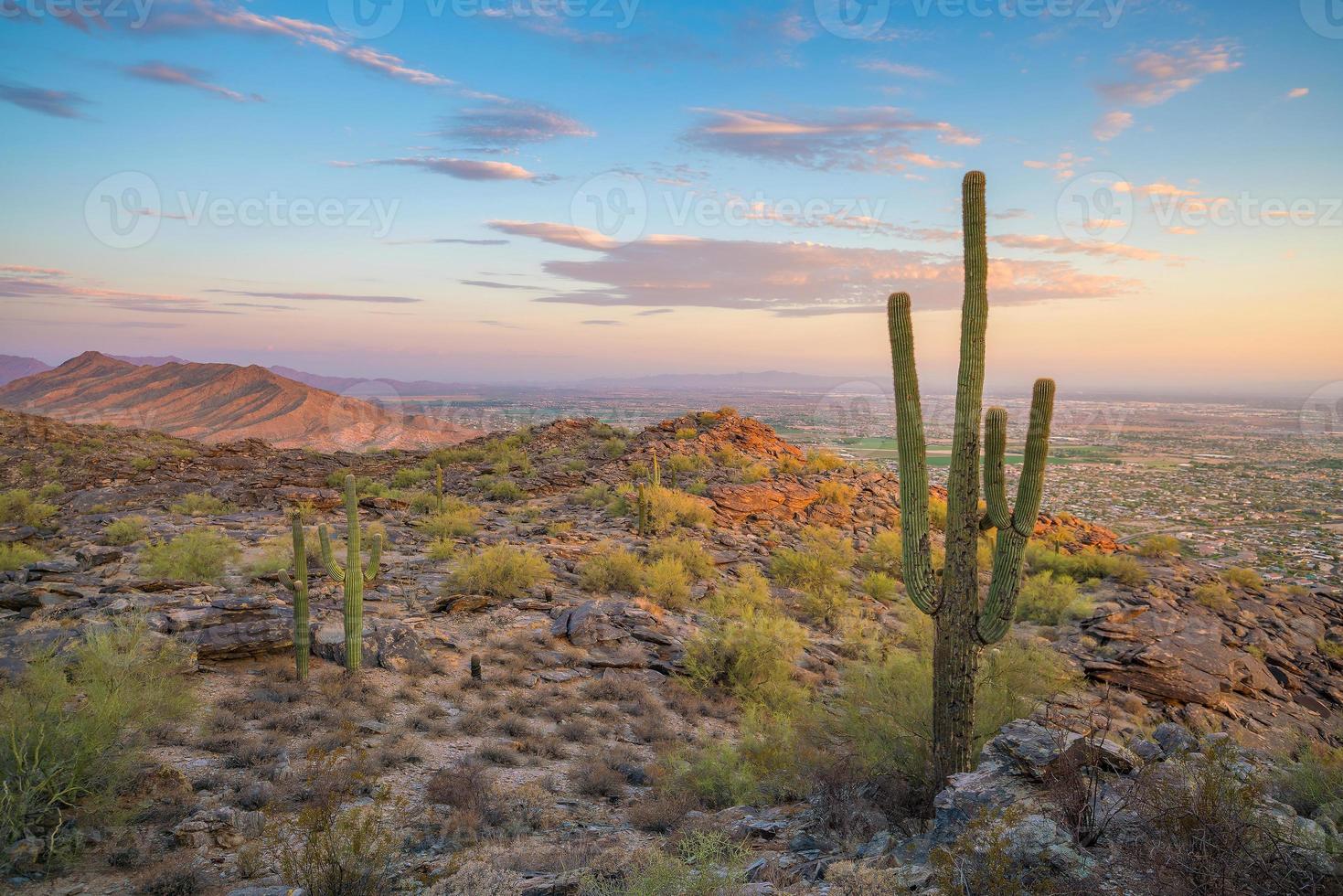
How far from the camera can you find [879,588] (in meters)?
15.6

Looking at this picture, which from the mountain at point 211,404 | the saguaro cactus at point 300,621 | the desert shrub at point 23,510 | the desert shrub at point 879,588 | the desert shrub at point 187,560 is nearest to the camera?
the saguaro cactus at point 300,621

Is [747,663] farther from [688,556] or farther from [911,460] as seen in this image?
[688,556]

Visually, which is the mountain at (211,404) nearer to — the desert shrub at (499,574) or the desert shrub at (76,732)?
the desert shrub at (499,574)

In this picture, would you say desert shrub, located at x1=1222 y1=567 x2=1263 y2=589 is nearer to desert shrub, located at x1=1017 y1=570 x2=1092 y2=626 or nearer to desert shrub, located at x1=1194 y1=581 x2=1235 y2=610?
desert shrub, located at x1=1194 y1=581 x2=1235 y2=610

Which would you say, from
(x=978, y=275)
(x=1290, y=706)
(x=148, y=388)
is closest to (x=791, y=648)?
(x=978, y=275)

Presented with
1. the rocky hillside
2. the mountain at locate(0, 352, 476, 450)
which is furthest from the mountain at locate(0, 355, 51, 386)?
→ the rocky hillside

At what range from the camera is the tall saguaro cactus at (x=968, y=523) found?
6445 millimetres

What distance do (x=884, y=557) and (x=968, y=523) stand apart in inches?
458

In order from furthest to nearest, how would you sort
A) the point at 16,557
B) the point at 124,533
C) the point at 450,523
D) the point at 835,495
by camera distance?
1. the point at 835,495
2. the point at 450,523
3. the point at 124,533
4. the point at 16,557

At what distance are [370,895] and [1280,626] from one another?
18707mm

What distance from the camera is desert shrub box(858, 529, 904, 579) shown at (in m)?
17.3

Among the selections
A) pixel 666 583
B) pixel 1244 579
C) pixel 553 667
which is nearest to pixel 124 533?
pixel 553 667

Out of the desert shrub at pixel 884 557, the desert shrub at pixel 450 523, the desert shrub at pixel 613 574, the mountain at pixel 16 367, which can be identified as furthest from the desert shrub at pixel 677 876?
the mountain at pixel 16 367

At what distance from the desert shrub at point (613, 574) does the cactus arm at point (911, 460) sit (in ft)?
25.4
